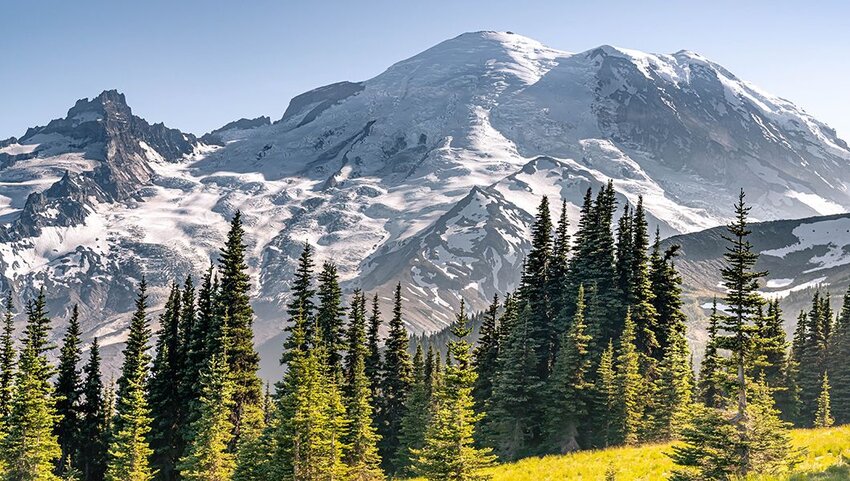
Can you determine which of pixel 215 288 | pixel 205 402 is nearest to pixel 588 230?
pixel 215 288

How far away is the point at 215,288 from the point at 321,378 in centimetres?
1929

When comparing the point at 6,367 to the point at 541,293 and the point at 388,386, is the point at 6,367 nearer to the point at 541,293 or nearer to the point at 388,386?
the point at 388,386

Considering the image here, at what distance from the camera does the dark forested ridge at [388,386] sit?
44750 millimetres

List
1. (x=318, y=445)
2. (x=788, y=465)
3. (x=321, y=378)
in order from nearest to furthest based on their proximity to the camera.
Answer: (x=788, y=465) < (x=318, y=445) < (x=321, y=378)

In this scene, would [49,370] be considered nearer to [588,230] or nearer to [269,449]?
[269,449]

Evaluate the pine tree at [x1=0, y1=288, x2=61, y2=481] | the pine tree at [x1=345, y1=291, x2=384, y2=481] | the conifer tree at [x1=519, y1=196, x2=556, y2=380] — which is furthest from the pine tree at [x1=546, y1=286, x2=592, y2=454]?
the pine tree at [x1=0, y1=288, x2=61, y2=481]

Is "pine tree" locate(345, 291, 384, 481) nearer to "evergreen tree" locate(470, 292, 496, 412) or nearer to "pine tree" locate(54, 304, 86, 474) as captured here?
"evergreen tree" locate(470, 292, 496, 412)

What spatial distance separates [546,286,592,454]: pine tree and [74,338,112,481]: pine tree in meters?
42.7

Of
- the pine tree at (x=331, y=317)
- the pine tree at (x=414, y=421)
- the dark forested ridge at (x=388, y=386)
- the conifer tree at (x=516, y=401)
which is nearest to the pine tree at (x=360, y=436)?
the dark forested ridge at (x=388, y=386)

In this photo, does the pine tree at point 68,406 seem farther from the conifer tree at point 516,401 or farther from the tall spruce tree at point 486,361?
the conifer tree at point 516,401

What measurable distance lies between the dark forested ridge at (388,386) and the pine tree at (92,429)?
0.18m

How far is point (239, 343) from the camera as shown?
57969mm

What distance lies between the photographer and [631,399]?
189 feet

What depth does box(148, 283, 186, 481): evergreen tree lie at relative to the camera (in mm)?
62812
